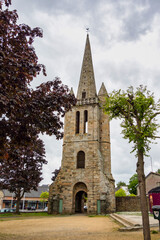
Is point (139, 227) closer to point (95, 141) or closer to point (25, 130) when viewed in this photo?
point (25, 130)

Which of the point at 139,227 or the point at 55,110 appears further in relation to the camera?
the point at 139,227

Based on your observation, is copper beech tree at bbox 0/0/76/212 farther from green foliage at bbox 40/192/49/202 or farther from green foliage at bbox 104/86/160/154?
green foliage at bbox 40/192/49/202

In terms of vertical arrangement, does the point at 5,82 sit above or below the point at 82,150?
below

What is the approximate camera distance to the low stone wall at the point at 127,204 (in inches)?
999

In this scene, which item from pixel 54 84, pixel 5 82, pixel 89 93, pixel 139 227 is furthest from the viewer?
pixel 89 93

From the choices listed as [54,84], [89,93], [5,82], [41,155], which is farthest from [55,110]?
[89,93]

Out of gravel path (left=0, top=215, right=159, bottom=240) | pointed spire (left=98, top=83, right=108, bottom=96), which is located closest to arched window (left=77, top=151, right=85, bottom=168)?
pointed spire (left=98, top=83, right=108, bottom=96)

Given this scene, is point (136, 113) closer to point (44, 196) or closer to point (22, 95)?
point (22, 95)

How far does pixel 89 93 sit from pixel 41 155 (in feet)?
37.8

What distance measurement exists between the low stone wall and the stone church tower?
2543 millimetres

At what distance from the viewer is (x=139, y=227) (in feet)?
32.2

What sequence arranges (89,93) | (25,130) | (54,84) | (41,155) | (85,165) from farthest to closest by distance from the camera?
(89,93), (41,155), (85,165), (54,84), (25,130)

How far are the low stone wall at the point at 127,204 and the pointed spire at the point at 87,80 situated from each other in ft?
49.4

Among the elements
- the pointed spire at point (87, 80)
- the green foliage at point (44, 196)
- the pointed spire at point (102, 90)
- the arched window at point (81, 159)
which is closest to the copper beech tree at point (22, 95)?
the arched window at point (81, 159)
